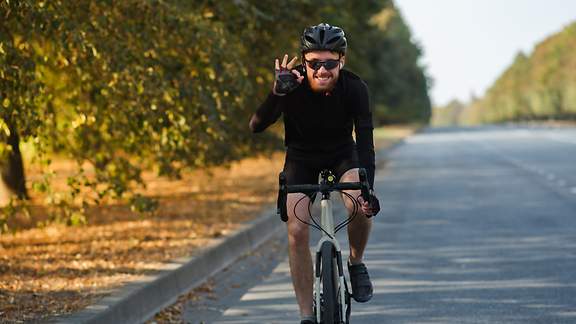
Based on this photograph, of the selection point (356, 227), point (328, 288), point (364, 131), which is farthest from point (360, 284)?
point (364, 131)

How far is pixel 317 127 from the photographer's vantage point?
5.73 metres

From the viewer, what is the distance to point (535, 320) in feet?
23.4

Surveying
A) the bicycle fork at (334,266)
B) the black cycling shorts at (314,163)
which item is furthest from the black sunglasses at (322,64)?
the bicycle fork at (334,266)

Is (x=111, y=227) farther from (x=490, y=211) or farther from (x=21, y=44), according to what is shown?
(x=490, y=211)

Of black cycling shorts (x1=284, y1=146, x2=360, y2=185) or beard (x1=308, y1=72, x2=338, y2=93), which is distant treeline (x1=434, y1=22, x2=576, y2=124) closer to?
black cycling shorts (x1=284, y1=146, x2=360, y2=185)

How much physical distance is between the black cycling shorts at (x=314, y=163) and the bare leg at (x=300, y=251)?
14 cm

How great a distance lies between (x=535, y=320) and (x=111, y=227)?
22.3 feet

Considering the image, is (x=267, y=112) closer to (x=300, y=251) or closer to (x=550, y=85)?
(x=300, y=251)

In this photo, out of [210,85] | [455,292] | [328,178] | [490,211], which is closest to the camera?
[328,178]

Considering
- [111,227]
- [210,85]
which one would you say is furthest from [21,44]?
[111,227]

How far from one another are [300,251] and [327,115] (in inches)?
30.5

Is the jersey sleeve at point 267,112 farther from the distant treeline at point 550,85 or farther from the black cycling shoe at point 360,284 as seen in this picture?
the distant treeline at point 550,85

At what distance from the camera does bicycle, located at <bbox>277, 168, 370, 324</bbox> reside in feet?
17.5

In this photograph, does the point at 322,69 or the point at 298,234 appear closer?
the point at 322,69
